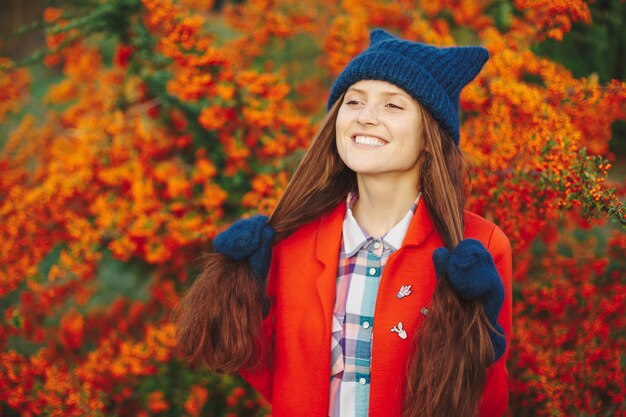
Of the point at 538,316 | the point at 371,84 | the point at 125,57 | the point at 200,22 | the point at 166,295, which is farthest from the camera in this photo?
the point at 166,295

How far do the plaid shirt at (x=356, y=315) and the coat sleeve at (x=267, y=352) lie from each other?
0.32 metres

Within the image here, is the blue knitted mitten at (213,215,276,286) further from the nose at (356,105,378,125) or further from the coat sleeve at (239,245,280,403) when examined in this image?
the nose at (356,105,378,125)

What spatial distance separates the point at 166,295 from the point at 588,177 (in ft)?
9.30

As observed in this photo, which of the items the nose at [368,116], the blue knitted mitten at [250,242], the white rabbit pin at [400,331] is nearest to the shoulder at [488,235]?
the white rabbit pin at [400,331]

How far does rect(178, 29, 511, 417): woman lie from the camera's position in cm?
166

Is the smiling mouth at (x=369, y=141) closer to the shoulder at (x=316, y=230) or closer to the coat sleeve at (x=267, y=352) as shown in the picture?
the shoulder at (x=316, y=230)

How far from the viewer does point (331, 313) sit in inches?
73.2

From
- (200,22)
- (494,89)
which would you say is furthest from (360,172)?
(200,22)

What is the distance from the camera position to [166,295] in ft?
12.3

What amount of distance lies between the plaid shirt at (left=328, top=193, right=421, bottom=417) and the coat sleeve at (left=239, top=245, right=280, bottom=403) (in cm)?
32

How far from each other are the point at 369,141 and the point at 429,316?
2.14ft

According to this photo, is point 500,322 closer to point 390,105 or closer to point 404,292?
point 404,292

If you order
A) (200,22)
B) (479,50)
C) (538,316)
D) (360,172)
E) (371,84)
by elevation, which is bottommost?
(538,316)

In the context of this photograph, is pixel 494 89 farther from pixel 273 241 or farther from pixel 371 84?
pixel 273 241
